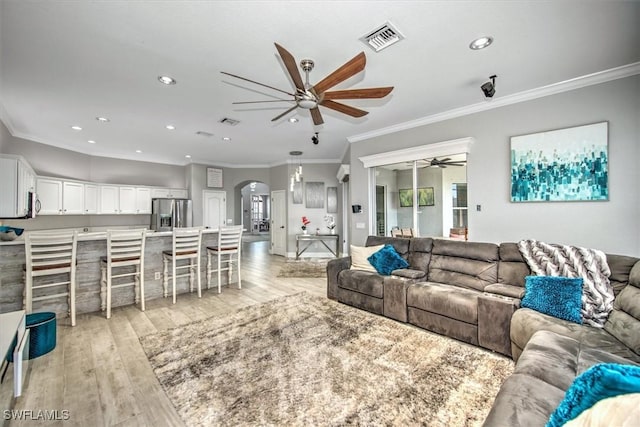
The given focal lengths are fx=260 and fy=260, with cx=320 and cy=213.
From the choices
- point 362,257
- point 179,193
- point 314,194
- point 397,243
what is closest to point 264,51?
point 362,257

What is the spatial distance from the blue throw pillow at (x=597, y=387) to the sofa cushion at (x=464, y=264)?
2321 mm

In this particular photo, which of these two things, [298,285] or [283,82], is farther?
[298,285]

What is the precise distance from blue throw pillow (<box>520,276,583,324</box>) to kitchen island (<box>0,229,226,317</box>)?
445cm

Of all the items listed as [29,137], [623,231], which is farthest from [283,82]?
[29,137]

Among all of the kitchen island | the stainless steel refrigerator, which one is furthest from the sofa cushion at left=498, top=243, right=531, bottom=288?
the stainless steel refrigerator

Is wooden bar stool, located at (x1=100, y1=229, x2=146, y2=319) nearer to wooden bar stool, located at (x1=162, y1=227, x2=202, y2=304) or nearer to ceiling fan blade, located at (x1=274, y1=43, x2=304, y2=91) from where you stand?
wooden bar stool, located at (x1=162, y1=227, x2=202, y2=304)

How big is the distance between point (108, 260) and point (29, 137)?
408 centimetres

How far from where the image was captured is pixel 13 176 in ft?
11.9

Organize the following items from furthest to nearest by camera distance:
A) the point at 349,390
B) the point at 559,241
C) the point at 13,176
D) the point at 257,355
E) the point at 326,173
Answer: the point at 326,173, the point at 13,176, the point at 559,241, the point at 257,355, the point at 349,390

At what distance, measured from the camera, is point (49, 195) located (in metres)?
5.29

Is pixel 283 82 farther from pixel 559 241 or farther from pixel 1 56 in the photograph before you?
pixel 559 241

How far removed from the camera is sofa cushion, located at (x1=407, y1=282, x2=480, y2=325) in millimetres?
2631

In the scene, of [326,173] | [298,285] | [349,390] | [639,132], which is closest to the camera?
[349,390]

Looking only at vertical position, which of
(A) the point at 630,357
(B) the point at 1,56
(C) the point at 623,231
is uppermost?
(B) the point at 1,56
